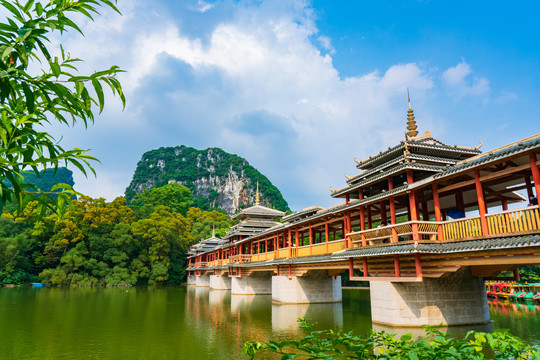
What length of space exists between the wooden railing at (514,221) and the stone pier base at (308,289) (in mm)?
10917

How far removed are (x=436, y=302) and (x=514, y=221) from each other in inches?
140

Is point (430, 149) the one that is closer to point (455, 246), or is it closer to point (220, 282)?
point (455, 246)

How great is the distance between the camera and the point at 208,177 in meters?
102

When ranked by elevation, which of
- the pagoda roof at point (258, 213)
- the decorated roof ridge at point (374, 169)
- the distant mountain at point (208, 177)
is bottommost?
the decorated roof ridge at point (374, 169)

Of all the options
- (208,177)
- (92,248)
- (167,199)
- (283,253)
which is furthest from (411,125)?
(208,177)

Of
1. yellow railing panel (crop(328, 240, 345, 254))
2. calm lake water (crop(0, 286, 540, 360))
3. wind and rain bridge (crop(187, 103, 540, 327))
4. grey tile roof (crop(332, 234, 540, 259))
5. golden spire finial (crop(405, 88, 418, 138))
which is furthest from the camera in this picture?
yellow railing panel (crop(328, 240, 345, 254))

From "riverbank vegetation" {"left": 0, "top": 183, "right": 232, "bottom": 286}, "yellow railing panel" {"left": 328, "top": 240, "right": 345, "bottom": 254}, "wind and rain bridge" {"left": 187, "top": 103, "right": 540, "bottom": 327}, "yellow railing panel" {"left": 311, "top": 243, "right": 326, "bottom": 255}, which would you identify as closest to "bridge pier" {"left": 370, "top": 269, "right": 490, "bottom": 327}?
"wind and rain bridge" {"left": 187, "top": 103, "right": 540, "bottom": 327}

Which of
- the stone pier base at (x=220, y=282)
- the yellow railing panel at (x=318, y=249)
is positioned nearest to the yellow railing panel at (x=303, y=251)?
the yellow railing panel at (x=318, y=249)

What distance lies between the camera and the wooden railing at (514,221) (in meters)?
7.50

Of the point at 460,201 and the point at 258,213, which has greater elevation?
the point at 258,213

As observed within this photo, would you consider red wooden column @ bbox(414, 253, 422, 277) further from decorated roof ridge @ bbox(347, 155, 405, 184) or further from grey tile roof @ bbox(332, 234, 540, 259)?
decorated roof ridge @ bbox(347, 155, 405, 184)

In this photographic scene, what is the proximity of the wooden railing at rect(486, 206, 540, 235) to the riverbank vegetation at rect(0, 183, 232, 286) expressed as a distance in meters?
34.1

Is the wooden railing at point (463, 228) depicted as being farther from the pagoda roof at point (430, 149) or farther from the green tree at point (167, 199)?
the green tree at point (167, 199)

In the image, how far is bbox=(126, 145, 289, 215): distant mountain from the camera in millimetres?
93994
